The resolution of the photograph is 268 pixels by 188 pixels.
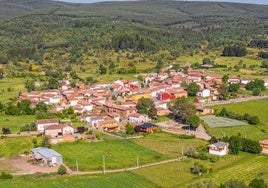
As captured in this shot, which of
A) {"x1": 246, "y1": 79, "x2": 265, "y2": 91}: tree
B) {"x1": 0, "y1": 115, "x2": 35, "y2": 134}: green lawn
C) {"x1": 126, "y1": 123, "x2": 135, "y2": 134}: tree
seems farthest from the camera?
{"x1": 246, "y1": 79, "x2": 265, "y2": 91}: tree

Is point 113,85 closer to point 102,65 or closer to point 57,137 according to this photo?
point 102,65

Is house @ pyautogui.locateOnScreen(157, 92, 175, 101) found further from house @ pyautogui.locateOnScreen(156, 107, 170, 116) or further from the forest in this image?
the forest

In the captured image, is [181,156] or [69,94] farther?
[69,94]

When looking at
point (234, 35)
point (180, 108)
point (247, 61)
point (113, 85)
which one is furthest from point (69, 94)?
point (234, 35)

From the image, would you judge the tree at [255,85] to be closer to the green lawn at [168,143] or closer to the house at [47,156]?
the green lawn at [168,143]

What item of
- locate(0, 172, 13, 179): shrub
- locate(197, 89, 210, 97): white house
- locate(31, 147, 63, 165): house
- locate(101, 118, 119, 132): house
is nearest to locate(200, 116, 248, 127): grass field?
locate(101, 118, 119, 132): house

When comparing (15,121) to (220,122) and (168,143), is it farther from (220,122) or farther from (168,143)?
(220,122)

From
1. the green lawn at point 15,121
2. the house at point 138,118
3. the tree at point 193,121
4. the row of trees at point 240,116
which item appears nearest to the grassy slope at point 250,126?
the row of trees at point 240,116
